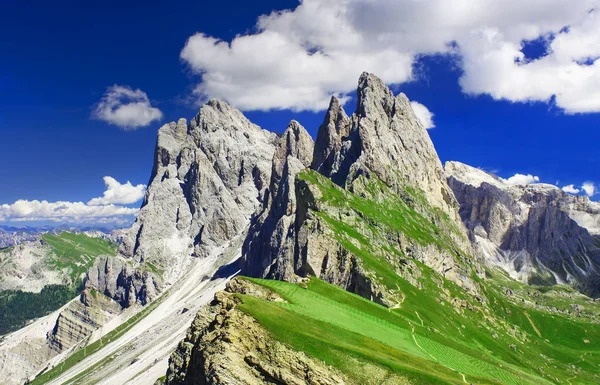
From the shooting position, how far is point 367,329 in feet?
228

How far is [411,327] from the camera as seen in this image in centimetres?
9450

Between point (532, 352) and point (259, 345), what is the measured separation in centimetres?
13285

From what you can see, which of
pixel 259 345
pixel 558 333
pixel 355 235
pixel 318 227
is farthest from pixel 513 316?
pixel 259 345

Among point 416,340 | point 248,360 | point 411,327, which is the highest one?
point 248,360

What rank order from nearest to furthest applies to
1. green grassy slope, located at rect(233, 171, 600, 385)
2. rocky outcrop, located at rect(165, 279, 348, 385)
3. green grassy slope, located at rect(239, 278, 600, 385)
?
rocky outcrop, located at rect(165, 279, 348, 385), green grassy slope, located at rect(239, 278, 600, 385), green grassy slope, located at rect(233, 171, 600, 385)

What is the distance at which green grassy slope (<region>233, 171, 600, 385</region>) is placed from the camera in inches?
→ 1874

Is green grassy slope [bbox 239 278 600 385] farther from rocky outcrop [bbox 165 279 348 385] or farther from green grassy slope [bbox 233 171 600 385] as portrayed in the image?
rocky outcrop [bbox 165 279 348 385]

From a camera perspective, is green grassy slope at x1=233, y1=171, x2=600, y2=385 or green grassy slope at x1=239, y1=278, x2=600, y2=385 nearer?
green grassy slope at x1=239, y1=278, x2=600, y2=385

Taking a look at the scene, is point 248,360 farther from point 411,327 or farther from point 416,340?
point 411,327

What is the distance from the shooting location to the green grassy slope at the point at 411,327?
1874 inches

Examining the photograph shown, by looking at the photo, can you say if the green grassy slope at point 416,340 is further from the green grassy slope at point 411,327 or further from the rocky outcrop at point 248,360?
the rocky outcrop at point 248,360

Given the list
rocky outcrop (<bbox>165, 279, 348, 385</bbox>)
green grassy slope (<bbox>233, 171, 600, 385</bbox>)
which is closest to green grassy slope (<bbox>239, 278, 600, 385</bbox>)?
green grassy slope (<bbox>233, 171, 600, 385</bbox>)

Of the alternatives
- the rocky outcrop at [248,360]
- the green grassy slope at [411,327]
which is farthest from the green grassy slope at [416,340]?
the rocky outcrop at [248,360]

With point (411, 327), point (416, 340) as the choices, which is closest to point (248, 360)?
point (416, 340)
